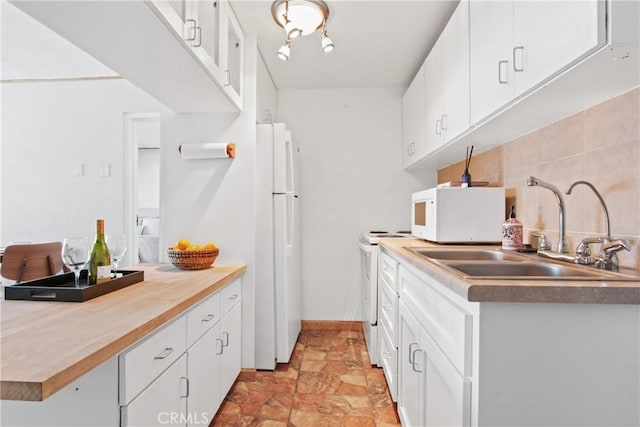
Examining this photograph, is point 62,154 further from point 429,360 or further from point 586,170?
point 586,170

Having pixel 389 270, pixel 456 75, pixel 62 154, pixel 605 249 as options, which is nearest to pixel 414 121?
pixel 456 75

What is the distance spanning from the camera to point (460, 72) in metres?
1.74

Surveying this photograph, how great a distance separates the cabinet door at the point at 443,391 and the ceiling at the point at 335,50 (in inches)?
73.6

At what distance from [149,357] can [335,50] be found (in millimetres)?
2345

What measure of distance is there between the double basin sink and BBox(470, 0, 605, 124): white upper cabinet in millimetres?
614

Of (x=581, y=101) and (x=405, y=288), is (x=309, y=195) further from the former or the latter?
(x=581, y=101)

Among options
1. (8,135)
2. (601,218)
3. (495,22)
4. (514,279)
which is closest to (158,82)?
(495,22)

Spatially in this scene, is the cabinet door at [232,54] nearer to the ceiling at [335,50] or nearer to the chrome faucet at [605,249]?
the ceiling at [335,50]

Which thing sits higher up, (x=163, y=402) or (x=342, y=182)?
(x=342, y=182)

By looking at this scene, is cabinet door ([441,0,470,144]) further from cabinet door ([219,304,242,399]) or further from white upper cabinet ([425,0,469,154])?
cabinet door ([219,304,242,399])

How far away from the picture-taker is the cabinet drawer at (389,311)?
1892 millimetres

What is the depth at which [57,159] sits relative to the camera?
3082 millimetres

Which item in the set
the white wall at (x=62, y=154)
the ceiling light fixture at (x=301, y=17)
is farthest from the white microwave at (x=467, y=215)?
the white wall at (x=62, y=154)

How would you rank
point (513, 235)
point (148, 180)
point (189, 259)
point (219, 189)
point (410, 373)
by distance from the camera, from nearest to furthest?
1. point (410, 373)
2. point (513, 235)
3. point (189, 259)
4. point (219, 189)
5. point (148, 180)
